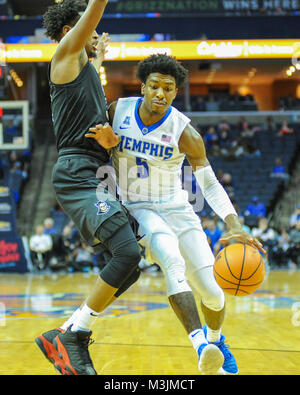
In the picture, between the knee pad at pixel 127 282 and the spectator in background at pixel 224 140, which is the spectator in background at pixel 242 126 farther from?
the knee pad at pixel 127 282

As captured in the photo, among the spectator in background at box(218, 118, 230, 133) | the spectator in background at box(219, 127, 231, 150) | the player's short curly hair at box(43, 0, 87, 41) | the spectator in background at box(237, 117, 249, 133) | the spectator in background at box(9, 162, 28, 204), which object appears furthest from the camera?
the spectator in background at box(237, 117, 249, 133)

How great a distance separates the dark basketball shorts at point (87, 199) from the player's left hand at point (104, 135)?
0.45 feet

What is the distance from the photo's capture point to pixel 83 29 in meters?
3.38

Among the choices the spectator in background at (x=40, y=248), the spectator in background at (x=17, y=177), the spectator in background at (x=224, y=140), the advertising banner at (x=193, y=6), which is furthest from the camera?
the spectator in background at (x=224, y=140)

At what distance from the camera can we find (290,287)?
9.85m

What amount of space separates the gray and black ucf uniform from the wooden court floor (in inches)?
36.6

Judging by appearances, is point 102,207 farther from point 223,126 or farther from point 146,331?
point 223,126

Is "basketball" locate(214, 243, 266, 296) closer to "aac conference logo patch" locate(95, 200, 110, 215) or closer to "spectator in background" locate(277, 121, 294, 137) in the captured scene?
"aac conference logo patch" locate(95, 200, 110, 215)

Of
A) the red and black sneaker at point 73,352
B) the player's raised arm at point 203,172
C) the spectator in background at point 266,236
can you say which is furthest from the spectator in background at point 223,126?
the red and black sneaker at point 73,352

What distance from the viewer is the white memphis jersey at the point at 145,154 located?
3.97 metres

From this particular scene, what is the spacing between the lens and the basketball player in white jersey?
3.88 m

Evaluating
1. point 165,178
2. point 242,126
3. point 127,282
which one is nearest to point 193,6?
point 242,126

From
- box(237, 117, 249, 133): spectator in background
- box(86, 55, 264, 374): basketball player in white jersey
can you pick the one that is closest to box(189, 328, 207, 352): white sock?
box(86, 55, 264, 374): basketball player in white jersey

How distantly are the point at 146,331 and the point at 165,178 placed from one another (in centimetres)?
216
